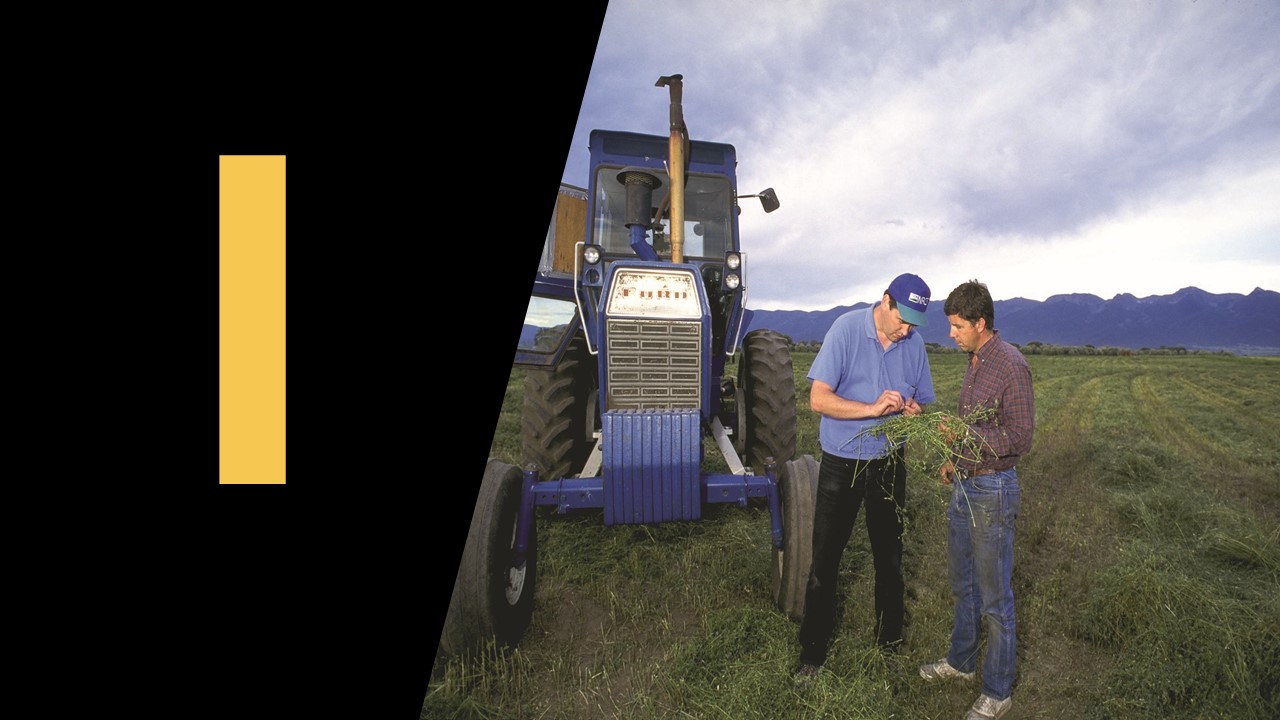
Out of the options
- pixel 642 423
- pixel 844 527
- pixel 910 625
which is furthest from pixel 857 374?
pixel 910 625

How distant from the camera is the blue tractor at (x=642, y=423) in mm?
3227

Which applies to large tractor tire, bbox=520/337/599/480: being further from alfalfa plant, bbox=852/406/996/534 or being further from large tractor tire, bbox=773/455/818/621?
alfalfa plant, bbox=852/406/996/534

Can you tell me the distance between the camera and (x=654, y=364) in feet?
11.9

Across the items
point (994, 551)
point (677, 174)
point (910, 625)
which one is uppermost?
point (677, 174)

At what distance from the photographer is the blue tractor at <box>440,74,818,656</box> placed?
323 cm

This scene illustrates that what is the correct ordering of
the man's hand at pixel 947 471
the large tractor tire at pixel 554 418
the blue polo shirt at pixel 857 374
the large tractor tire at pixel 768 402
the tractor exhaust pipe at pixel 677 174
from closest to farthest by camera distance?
1. the man's hand at pixel 947 471
2. the blue polo shirt at pixel 857 374
3. the tractor exhaust pipe at pixel 677 174
4. the large tractor tire at pixel 554 418
5. the large tractor tire at pixel 768 402

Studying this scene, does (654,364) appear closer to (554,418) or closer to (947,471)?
(554,418)

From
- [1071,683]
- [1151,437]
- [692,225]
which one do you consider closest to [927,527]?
[1071,683]

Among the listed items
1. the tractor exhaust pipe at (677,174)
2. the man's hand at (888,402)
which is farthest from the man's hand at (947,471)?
the tractor exhaust pipe at (677,174)

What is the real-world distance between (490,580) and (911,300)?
95.8 inches

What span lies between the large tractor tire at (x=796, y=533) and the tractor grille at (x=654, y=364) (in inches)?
28.5

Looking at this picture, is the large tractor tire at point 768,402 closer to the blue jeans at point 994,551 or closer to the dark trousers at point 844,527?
the dark trousers at point 844,527

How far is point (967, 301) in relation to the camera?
2.66 metres

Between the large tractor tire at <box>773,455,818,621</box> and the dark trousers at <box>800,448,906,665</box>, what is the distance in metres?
0.30
